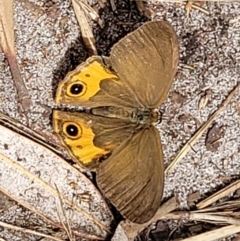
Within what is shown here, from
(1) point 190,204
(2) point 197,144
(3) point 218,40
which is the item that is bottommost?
(1) point 190,204

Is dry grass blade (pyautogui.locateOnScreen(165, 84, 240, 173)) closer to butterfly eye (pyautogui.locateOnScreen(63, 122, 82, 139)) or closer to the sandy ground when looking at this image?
the sandy ground

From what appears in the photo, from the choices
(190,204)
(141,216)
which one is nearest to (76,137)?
(141,216)

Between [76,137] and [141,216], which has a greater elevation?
[76,137]

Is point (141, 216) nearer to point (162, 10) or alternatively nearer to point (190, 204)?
point (190, 204)

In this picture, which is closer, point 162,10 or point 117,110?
point 117,110

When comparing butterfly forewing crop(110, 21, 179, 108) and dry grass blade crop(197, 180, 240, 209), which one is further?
dry grass blade crop(197, 180, 240, 209)

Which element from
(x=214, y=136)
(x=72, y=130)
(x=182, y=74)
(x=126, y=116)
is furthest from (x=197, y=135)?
(x=72, y=130)

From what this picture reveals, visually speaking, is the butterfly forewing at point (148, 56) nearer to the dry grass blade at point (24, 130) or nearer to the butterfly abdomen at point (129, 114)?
the butterfly abdomen at point (129, 114)

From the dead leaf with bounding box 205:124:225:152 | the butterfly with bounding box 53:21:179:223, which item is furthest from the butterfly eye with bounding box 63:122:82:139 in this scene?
the dead leaf with bounding box 205:124:225:152
